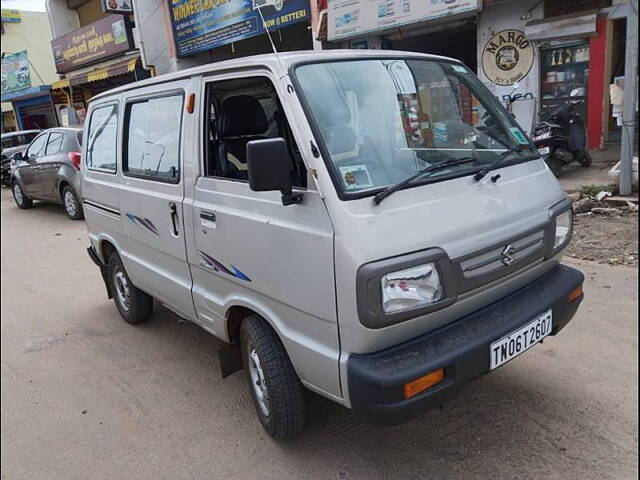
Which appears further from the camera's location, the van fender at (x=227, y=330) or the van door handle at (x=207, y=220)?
the van door handle at (x=207, y=220)

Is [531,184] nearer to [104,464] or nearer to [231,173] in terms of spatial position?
[231,173]

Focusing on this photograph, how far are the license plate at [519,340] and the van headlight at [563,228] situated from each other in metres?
0.42

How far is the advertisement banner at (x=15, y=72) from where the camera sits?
1021 inches

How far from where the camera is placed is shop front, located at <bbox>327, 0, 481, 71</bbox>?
31.8 ft

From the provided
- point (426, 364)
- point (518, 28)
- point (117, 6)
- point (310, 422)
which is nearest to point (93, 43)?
point (117, 6)

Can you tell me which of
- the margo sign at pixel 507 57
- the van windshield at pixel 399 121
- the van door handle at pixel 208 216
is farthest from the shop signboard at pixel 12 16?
the van windshield at pixel 399 121

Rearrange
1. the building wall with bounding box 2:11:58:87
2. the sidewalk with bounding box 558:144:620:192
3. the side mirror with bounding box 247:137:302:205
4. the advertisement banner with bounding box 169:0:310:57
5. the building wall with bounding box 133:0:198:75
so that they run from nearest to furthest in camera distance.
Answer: the side mirror with bounding box 247:137:302:205 < the sidewalk with bounding box 558:144:620:192 < the advertisement banner with bounding box 169:0:310:57 < the building wall with bounding box 133:0:198:75 < the building wall with bounding box 2:11:58:87

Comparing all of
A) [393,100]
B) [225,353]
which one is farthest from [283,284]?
[393,100]

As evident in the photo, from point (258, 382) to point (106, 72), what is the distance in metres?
18.1

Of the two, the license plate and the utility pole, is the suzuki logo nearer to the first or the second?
the license plate

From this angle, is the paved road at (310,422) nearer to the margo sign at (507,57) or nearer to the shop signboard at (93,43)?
the margo sign at (507,57)

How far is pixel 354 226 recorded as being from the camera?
6.91 ft

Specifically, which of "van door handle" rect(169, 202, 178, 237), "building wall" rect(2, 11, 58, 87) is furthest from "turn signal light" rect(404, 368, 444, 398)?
"building wall" rect(2, 11, 58, 87)

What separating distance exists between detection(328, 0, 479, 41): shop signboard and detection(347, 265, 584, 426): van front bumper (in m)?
8.29
